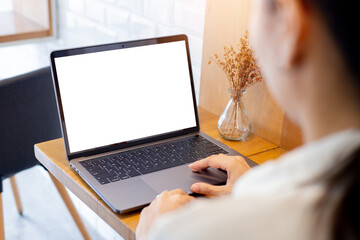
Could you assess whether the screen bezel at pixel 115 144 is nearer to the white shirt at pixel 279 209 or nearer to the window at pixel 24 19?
the white shirt at pixel 279 209

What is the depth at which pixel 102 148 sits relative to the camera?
3.63 feet

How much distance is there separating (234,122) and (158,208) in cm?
49

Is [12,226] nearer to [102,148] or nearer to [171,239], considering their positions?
[102,148]

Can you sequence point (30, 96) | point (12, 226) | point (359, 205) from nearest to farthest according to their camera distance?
1. point (359, 205)
2. point (30, 96)
3. point (12, 226)

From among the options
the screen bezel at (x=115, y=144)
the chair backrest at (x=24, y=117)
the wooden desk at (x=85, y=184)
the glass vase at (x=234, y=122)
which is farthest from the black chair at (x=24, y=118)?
the glass vase at (x=234, y=122)

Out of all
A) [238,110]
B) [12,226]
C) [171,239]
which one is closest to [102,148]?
[238,110]

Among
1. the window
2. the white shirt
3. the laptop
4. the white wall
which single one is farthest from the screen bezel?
the window

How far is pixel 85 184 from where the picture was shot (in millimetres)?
1004

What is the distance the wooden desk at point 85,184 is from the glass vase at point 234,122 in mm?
20

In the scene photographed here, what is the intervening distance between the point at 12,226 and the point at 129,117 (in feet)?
3.72

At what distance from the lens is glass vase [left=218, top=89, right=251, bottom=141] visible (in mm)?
1217

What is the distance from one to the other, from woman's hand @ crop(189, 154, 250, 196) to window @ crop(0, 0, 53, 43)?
4.64ft

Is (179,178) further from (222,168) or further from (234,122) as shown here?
(234,122)

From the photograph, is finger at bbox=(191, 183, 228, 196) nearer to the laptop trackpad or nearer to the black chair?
the laptop trackpad
